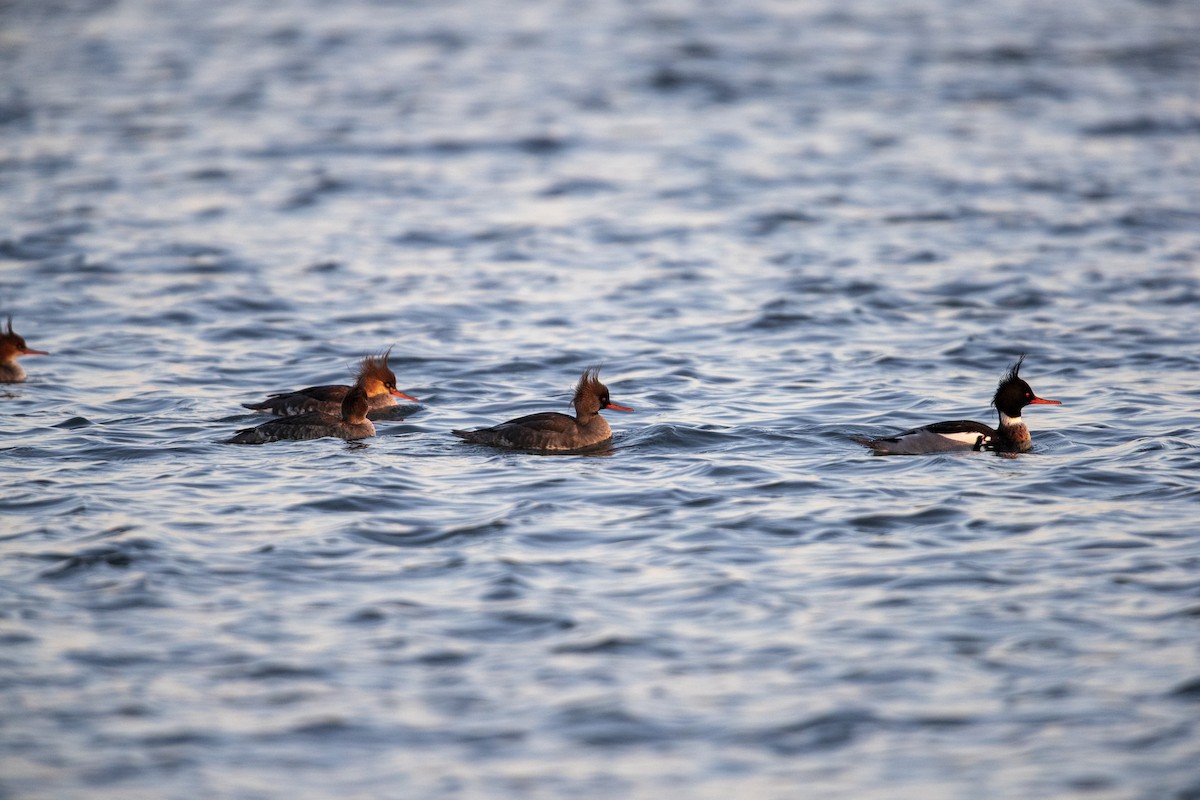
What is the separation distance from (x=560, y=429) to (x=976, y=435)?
137 inches

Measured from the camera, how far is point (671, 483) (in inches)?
479

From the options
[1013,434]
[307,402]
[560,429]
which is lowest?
[1013,434]

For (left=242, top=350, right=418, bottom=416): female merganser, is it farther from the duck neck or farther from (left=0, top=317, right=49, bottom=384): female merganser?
the duck neck

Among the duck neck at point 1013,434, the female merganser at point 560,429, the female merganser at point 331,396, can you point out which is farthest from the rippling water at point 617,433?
the female merganser at point 331,396

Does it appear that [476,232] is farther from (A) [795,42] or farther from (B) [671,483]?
(A) [795,42]

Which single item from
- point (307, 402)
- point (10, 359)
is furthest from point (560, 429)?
point (10, 359)

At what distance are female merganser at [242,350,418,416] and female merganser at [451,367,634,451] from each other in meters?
1.35

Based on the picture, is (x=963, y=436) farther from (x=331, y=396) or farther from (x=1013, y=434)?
(x=331, y=396)

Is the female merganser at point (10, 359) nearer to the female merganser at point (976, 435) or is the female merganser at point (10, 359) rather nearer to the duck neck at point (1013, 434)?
the female merganser at point (976, 435)

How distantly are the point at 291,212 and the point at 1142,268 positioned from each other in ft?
40.3

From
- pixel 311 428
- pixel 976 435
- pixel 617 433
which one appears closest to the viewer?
pixel 976 435

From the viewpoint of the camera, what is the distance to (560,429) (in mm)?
12961

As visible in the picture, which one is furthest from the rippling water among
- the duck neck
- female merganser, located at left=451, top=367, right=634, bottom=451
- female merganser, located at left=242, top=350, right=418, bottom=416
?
female merganser, located at left=242, top=350, right=418, bottom=416

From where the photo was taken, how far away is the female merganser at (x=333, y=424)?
1333 cm
